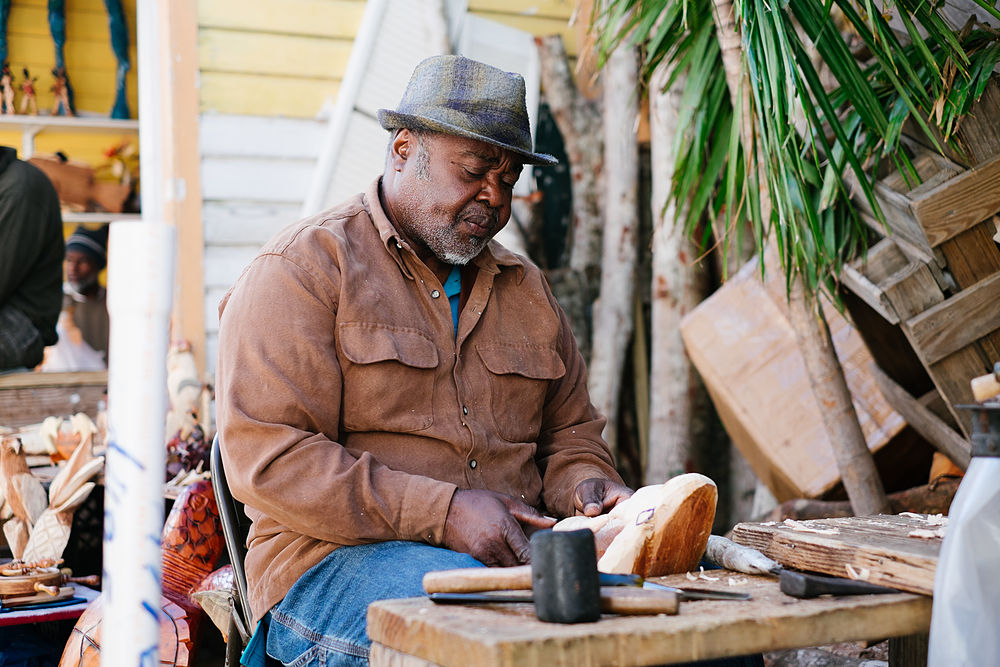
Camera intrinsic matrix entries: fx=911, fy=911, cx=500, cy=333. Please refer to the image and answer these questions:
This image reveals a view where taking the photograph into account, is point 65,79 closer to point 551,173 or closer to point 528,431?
point 551,173

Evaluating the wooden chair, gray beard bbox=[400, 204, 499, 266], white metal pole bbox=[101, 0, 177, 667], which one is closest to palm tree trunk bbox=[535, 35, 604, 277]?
gray beard bbox=[400, 204, 499, 266]

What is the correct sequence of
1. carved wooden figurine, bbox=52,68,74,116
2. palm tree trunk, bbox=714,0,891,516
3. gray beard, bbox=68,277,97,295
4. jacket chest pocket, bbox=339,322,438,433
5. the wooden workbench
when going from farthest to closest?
gray beard, bbox=68,277,97,295
carved wooden figurine, bbox=52,68,74,116
palm tree trunk, bbox=714,0,891,516
jacket chest pocket, bbox=339,322,438,433
the wooden workbench

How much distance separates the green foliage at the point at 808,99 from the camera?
96.9 inches

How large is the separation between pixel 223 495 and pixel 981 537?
5.20 ft

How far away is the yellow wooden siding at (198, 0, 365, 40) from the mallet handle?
3.54 metres

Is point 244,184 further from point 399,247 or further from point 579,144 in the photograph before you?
point 399,247

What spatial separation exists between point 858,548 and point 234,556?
1372mm

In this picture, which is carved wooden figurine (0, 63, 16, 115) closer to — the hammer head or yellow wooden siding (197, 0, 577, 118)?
yellow wooden siding (197, 0, 577, 118)

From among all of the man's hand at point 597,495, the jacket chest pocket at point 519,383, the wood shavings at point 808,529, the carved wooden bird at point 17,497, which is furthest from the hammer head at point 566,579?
the carved wooden bird at point 17,497

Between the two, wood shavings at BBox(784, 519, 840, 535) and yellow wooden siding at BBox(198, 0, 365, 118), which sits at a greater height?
yellow wooden siding at BBox(198, 0, 365, 118)

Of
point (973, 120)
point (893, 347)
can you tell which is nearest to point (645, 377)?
point (893, 347)

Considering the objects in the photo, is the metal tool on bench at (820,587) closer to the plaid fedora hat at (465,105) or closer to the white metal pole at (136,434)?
the white metal pole at (136,434)

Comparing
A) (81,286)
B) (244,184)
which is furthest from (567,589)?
(81,286)

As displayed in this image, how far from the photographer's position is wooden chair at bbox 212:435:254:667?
2.10 meters
